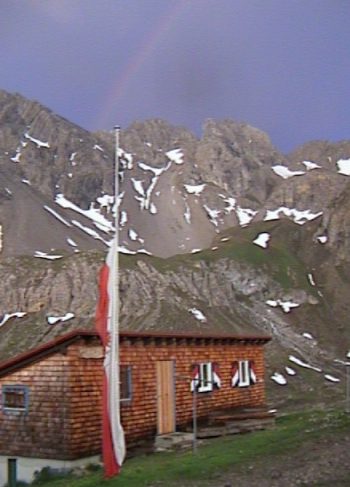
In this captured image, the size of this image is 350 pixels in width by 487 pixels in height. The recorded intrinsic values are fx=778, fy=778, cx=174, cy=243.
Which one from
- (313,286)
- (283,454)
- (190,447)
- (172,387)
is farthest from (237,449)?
(313,286)

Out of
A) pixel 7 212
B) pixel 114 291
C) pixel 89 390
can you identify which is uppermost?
pixel 7 212

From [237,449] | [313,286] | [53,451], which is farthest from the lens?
[313,286]

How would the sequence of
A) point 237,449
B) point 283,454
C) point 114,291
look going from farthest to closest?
point 237,449 < point 283,454 < point 114,291

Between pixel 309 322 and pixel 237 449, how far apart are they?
108 meters

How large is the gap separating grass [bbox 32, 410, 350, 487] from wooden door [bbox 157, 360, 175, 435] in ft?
10.0

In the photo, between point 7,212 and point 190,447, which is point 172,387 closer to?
point 190,447

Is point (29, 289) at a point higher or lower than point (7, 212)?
lower

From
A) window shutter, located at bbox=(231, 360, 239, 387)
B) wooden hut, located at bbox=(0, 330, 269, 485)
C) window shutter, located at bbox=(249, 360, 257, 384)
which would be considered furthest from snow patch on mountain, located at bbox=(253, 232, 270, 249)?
wooden hut, located at bbox=(0, 330, 269, 485)

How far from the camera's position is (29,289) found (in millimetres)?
123500

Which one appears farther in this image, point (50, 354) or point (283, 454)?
point (50, 354)

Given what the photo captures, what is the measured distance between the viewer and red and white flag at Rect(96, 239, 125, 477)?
1423 cm

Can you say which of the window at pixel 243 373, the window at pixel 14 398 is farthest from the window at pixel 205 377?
the window at pixel 14 398

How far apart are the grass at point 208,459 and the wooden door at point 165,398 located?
3.05 meters

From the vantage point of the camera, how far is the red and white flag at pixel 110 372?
14.2 m
